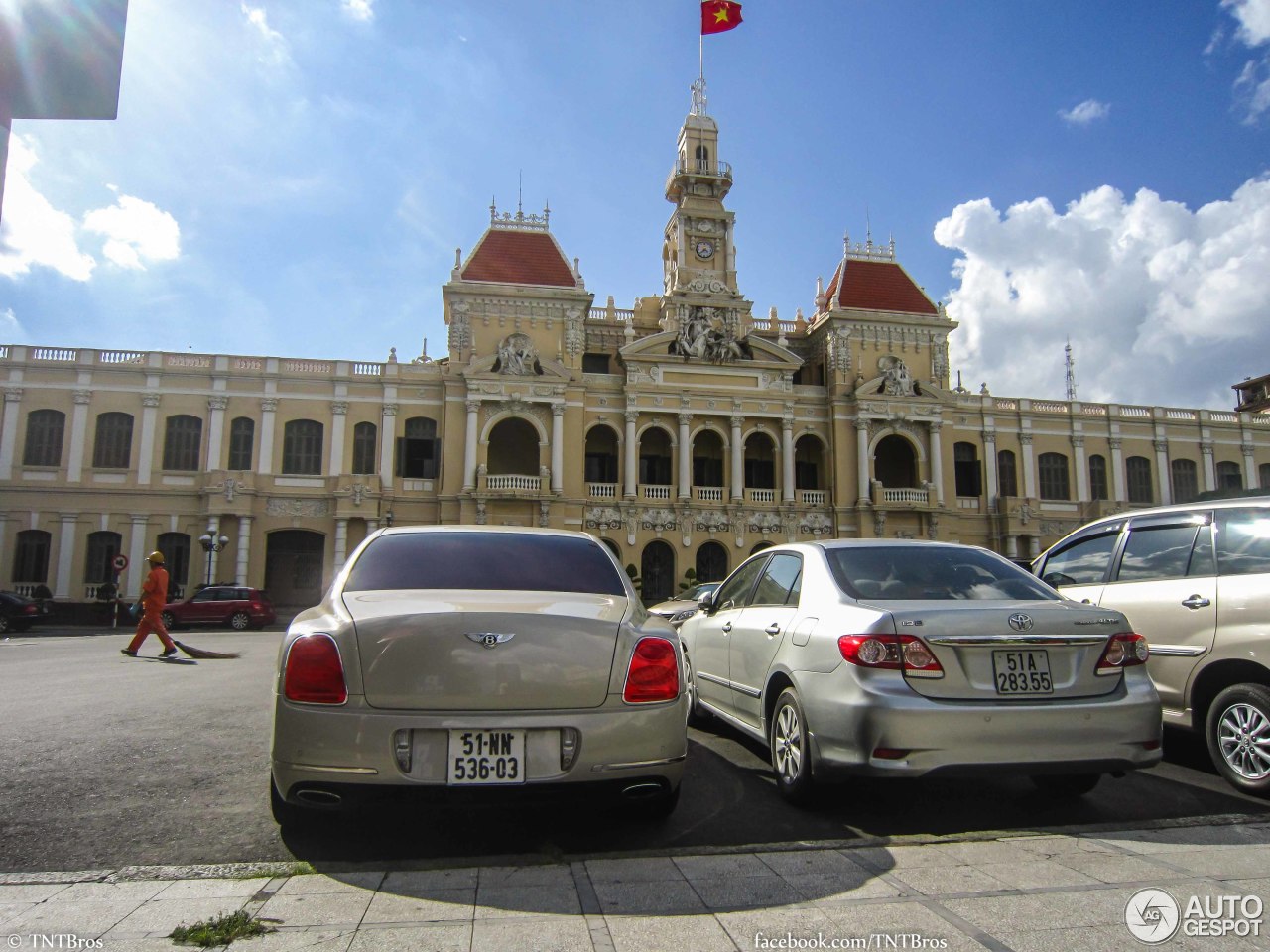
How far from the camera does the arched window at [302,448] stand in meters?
31.9

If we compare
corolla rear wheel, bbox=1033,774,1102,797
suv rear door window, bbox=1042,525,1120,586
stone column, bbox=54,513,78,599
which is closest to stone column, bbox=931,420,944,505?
suv rear door window, bbox=1042,525,1120,586

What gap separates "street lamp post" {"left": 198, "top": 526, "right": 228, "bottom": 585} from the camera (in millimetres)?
→ 27959

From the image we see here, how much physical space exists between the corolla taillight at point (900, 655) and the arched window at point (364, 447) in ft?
98.5

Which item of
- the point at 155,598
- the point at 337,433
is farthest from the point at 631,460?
the point at 155,598

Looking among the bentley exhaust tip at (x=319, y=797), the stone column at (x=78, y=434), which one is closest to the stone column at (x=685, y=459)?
the stone column at (x=78, y=434)

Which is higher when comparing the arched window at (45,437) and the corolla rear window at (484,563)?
the arched window at (45,437)

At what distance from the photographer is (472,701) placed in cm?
349

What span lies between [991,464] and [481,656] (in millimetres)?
37072

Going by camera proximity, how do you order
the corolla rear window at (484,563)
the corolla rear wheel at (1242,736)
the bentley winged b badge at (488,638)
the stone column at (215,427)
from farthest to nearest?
1. the stone column at (215,427)
2. the corolla rear wheel at (1242,736)
3. the corolla rear window at (484,563)
4. the bentley winged b badge at (488,638)

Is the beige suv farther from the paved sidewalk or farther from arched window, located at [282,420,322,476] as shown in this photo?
arched window, located at [282,420,322,476]

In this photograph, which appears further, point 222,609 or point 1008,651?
point 222,609

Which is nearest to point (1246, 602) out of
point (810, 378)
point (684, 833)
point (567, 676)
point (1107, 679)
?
point (1107, 679)

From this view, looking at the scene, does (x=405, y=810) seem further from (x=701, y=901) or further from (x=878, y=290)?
(x=878, y=290)

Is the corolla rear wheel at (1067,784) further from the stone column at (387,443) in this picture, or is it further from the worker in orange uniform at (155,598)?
the stone column at (387,443)
